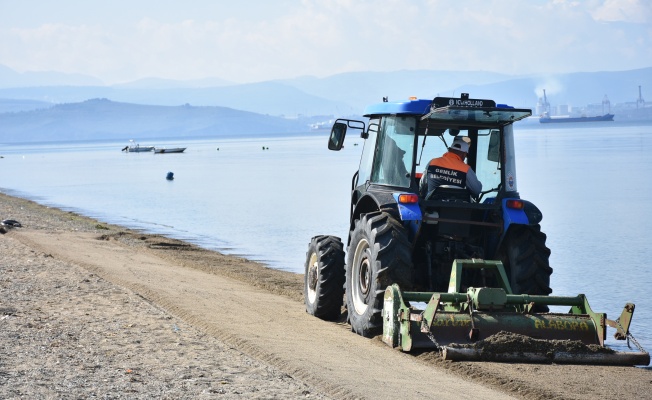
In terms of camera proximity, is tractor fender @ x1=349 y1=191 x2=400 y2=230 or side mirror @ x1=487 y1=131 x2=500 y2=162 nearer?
tractor fender @ x1=349 y1=191 x2=400 y2=230

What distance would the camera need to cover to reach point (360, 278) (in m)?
10.2

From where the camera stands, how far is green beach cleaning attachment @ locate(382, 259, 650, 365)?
8.52 m

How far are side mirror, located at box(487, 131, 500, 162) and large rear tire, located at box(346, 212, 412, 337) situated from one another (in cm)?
149

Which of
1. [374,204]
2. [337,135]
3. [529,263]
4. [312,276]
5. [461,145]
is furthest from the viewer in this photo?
[312,276]

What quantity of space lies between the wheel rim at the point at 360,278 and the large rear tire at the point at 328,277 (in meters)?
0.64

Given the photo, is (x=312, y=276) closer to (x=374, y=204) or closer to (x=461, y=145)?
(x=374, y=204)

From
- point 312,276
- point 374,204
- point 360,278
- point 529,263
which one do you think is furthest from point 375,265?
point 312,276

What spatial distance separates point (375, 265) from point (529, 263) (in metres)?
1.61

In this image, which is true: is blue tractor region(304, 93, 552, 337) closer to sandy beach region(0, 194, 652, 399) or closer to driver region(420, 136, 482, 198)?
driver region(420, 136, 482, 198)

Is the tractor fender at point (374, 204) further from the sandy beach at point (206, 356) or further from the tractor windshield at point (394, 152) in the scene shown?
the sandy beach at point (206, 356)

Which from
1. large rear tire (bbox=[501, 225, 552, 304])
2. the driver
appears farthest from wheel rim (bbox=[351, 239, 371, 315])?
large rear tire (bbox=[501, 225, 552, 304])

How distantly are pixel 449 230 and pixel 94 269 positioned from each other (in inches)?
300

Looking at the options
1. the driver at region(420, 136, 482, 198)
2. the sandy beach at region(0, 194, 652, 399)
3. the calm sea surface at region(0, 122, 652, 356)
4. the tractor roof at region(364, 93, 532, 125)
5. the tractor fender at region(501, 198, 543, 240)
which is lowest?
the calm sea surface at region(0, 122, 652, 356)

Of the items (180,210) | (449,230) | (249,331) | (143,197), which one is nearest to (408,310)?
(449,230)
